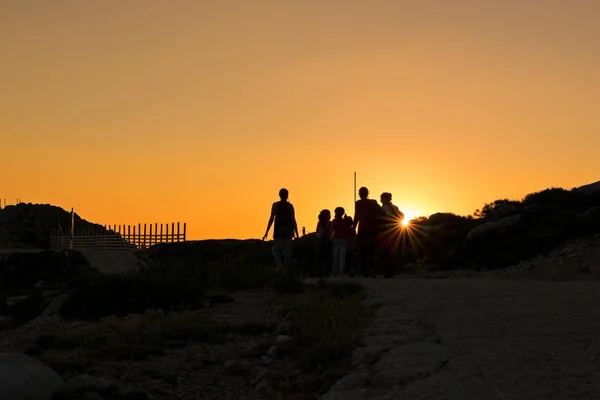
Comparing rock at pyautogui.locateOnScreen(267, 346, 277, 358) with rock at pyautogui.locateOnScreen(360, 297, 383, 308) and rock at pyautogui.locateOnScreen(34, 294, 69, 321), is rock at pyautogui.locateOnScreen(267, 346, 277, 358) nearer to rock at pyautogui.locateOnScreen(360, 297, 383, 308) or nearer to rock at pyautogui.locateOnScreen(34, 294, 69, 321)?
rock at pyautogui.locateOnScreen(360, 297, 383, 308)

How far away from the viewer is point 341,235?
20.4m

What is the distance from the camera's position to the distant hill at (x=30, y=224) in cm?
8525

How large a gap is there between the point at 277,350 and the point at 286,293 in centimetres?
513

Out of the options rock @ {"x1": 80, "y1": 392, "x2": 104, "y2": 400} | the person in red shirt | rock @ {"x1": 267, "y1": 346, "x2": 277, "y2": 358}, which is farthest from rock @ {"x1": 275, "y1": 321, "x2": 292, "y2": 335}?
the person in red shirt

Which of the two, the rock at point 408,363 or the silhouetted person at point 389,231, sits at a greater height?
the silhouetted person at point 389,231

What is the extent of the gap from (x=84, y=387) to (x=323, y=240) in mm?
14783

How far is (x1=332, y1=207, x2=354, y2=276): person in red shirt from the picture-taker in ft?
66.1

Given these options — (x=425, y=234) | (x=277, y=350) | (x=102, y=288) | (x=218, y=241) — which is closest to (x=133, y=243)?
(x=218, y=241)

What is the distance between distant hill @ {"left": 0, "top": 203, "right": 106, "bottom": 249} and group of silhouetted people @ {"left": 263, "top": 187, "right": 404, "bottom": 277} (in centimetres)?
6812

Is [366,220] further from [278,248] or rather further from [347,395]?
[347,395]

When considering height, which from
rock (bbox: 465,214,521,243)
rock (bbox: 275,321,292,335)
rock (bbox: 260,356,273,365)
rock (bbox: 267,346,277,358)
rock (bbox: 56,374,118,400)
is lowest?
rock (bbox: 56,374,118,400)

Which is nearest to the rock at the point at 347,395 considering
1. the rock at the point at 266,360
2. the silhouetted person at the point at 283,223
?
the rock at the point at 266,360

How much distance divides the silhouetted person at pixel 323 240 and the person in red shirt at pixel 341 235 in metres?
0.64

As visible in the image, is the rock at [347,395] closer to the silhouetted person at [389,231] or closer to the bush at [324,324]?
the bush at [324,324]
